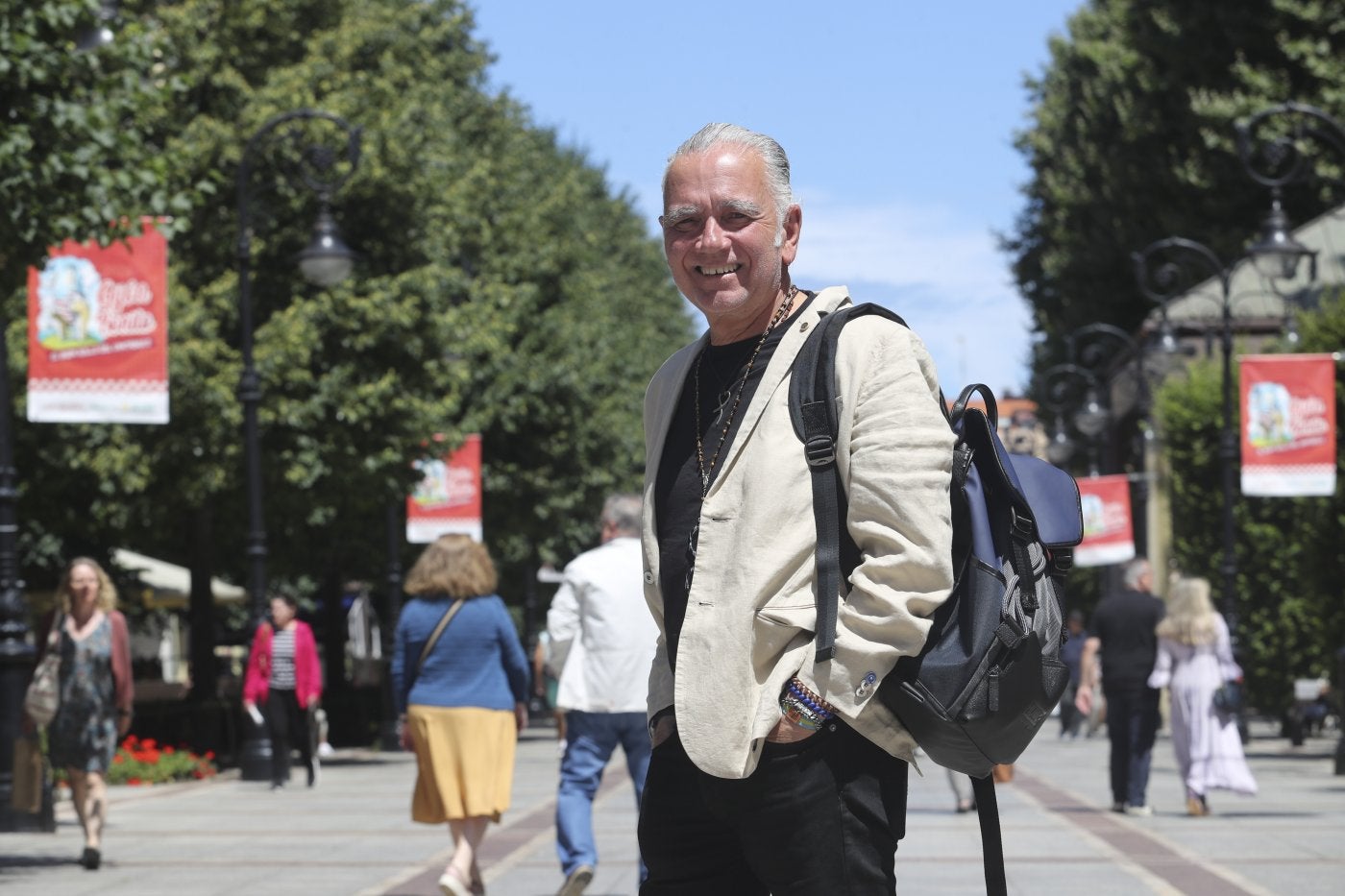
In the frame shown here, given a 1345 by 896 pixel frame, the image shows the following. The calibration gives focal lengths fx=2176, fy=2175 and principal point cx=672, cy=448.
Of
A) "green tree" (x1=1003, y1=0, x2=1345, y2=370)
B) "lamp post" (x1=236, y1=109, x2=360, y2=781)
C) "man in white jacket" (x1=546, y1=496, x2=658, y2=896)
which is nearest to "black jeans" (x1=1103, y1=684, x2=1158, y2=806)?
"man in white jacket" (x1=546, y1=496, x2=658, y2=896)

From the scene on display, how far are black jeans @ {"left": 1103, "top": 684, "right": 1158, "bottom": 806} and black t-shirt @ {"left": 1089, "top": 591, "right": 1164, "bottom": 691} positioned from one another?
100mm

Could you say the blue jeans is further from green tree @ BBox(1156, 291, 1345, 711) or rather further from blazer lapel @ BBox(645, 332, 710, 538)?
green tree @ BBox(1156, 291, 1345, 711)

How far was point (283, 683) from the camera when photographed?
2197 centimetres

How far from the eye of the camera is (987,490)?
12.3 feet

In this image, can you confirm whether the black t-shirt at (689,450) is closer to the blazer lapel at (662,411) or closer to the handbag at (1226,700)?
the blazer lapel at (662,411)

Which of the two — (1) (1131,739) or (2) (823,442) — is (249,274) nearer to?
(1) (1131,739)

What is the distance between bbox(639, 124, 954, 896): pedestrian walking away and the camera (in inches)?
141

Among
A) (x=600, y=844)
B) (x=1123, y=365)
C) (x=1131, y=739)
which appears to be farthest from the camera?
(x=1123, y=365)

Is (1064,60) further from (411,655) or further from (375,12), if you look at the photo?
(411,655)

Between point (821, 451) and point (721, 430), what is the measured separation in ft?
0.95

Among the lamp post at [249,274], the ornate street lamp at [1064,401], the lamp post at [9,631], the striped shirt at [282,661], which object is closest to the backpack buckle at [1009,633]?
the lamp post at [9,631]

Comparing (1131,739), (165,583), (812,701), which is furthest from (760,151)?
(165,583)

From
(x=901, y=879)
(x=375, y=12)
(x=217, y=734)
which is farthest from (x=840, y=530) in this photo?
(x=375, y=12)

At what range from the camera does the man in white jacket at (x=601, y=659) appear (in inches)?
394
